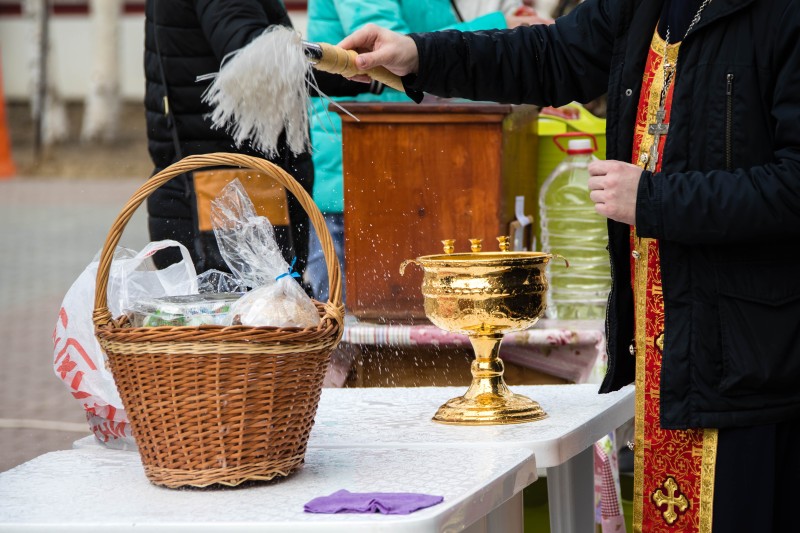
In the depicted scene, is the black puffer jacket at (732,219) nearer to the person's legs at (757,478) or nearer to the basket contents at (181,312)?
the person's legs at (757,478)

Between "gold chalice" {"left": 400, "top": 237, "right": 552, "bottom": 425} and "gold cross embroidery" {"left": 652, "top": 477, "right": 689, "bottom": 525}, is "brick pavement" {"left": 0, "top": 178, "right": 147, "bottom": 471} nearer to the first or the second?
"gold chalice" {"left": 400, "top": 237, "right": 552, "bottom": 425}

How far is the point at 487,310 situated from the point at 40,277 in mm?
8198

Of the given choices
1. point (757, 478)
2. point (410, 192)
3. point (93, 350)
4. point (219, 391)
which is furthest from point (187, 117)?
point (757, 478)

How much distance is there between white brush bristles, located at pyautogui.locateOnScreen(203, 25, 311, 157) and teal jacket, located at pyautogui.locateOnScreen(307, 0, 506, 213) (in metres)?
1.34

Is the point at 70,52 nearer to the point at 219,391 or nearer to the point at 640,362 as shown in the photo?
the point at 640,362

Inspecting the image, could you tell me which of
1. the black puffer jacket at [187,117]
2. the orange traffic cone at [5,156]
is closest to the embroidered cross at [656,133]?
the black puffer jacket at [187,117]

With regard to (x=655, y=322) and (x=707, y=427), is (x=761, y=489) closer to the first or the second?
(x=707, y=427)

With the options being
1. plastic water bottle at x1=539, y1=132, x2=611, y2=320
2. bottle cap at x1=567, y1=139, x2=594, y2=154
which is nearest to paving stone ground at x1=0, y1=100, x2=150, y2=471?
plastic water bottle at x1=539, y1=132, x2=611, y2=320

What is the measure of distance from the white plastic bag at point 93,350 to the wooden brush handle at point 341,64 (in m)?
0.42

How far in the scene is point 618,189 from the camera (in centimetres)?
176

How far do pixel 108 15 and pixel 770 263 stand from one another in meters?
18.9

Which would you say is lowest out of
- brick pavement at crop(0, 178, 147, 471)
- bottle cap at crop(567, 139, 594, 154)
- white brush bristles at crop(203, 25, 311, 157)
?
brick pavement at crop(0, 178, 147, 471)

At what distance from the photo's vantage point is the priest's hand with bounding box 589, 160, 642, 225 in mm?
1753

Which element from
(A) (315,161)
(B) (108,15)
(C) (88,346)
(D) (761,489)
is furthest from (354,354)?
(B) (108,15)
